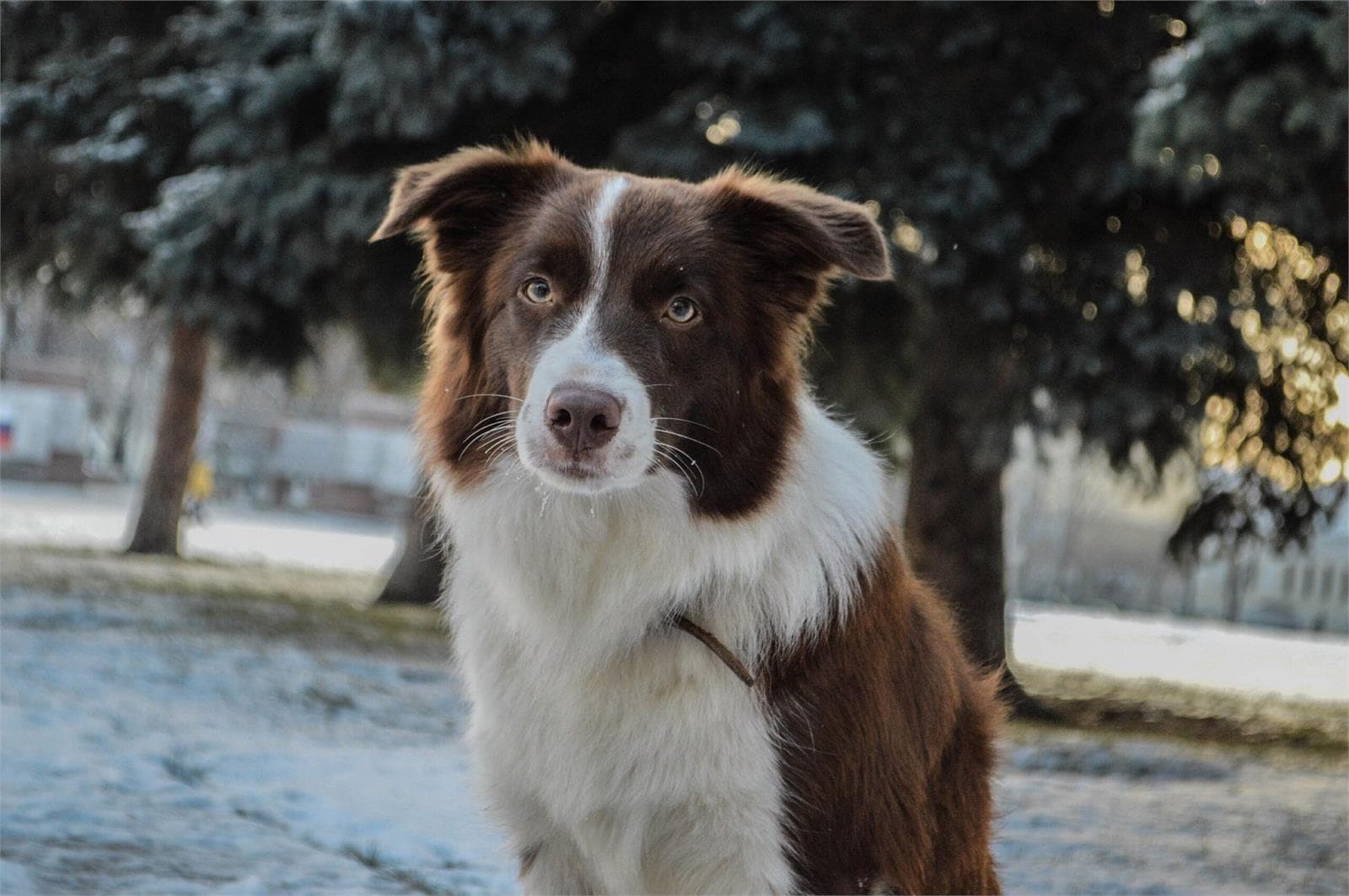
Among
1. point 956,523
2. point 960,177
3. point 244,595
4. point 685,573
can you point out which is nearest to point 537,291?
point 685,573

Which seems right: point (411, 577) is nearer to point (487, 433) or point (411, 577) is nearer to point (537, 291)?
point (487, 433)

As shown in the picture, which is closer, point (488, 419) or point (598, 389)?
point (598, 389)

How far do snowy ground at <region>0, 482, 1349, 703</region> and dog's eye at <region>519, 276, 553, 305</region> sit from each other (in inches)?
456

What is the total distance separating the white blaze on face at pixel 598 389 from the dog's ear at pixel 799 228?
57 centimetres

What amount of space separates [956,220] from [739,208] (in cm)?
464

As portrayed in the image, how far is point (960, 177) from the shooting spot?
7.86 m

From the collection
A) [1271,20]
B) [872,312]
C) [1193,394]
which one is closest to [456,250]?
[1271,20]

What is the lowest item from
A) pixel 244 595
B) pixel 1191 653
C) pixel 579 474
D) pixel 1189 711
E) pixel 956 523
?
pixel 1191 653

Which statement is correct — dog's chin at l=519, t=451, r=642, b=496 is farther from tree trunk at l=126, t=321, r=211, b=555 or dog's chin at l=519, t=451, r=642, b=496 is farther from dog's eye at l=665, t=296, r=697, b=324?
tree trunk at l=126, t=321, r=211, b=555

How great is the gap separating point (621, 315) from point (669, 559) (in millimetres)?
574

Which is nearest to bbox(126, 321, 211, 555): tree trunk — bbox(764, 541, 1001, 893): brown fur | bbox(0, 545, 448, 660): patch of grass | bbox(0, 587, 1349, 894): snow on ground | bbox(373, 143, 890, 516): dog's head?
A: bbox(0, 545, 448, 660): patch of grass

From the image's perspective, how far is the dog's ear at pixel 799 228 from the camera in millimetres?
3307

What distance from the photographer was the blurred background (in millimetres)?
5660

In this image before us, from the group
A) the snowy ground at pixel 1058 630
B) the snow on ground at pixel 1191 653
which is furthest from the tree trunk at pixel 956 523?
the snowy ground at pixel 1058 630
